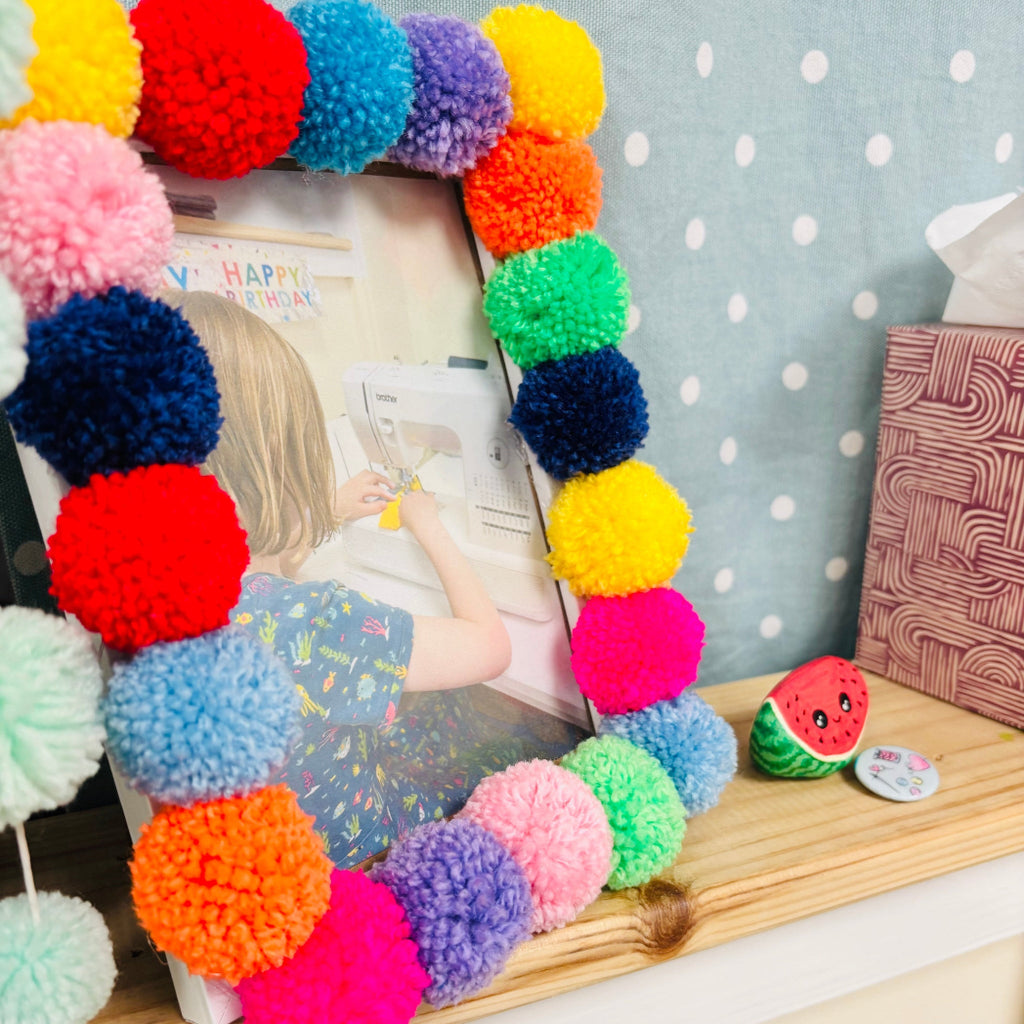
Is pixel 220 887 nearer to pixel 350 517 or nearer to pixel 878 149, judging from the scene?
pixel 350 517

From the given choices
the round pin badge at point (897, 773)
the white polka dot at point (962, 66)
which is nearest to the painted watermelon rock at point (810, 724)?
the round pin badge at point (897, 773)

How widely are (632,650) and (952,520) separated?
35cm

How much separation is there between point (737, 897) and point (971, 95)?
2.31 feet

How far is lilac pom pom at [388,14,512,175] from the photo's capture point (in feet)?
1.57

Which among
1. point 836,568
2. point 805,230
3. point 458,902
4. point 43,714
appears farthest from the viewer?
point 836,568

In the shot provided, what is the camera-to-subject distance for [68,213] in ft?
1.13

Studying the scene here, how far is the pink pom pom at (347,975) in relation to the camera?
392 millimetres

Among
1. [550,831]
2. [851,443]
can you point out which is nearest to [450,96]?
[550,831]

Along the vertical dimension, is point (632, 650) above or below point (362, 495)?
below

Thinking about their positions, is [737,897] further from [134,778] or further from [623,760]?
[134,778]

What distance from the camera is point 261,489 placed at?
0.47m

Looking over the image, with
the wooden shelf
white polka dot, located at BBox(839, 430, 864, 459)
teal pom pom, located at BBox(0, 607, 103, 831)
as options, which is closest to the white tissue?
white polka dot, located at BBox(839, 430, 864, 459)

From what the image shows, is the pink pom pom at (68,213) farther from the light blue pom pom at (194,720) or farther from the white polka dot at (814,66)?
the white polka dot at (814,66)

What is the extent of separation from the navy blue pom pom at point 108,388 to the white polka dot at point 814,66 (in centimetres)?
58
